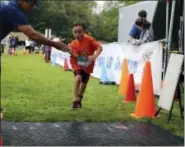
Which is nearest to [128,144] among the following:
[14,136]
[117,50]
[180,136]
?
[180,136]

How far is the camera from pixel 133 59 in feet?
36.7

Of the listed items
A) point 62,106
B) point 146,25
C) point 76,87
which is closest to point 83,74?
point 76,87

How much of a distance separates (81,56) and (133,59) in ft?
11.8

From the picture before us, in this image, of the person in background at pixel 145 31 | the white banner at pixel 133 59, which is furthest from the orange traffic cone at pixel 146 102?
the person in background at pixel 145 31

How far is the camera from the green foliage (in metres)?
84.5

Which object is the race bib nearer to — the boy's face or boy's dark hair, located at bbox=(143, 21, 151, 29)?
the boy's face

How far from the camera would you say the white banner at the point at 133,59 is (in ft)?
32.3

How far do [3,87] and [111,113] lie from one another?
425cm

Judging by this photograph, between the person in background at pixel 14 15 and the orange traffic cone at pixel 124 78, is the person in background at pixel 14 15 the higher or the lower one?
the higher one

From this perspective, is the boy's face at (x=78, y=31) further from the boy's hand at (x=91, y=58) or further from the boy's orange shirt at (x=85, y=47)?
the boy's hand at (x=91, y=58)

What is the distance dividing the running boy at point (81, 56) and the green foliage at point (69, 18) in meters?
68.9

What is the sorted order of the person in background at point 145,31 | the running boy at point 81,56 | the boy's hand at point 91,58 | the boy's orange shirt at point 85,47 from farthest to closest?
1. the person in background at point 145,31
2. the boy's orange shirt at point 85,47
3. the running boy at point 81,56
4. the boy's hand at point 91,58

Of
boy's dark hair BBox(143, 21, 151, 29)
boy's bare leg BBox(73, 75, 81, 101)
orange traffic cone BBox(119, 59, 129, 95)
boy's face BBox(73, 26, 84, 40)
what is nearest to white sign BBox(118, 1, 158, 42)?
boy's dark hair BBox(143, 21, 151, 29)

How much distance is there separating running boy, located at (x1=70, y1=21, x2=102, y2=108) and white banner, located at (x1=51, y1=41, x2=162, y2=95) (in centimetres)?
222
